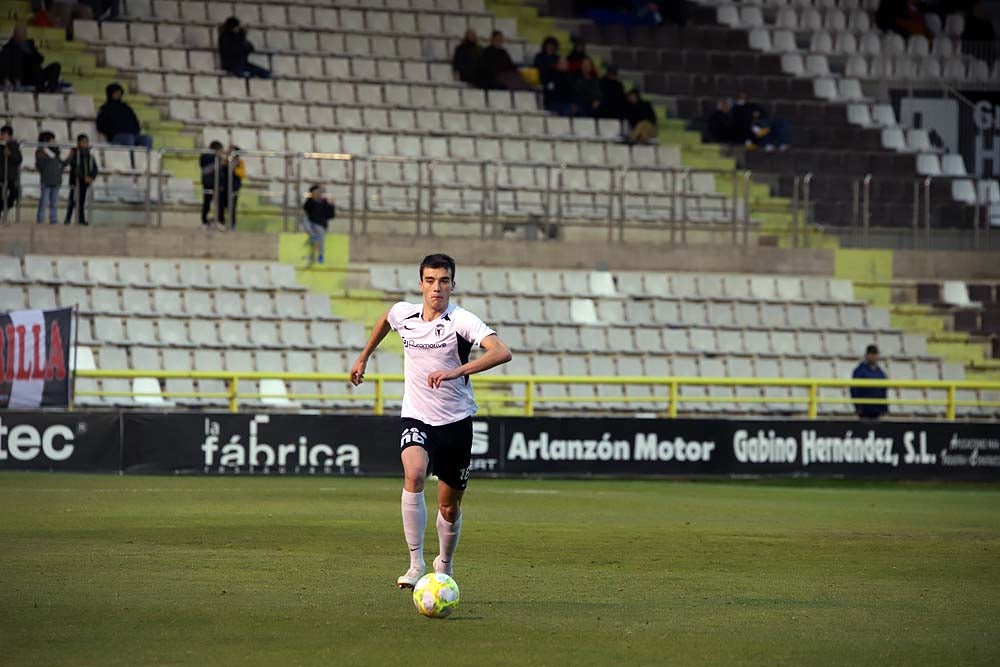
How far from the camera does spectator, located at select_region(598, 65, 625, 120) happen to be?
109 ft

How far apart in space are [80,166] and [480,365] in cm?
1813

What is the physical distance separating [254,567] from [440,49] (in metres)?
22.6

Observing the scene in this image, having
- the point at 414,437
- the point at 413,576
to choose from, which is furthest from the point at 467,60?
the point at 413,576

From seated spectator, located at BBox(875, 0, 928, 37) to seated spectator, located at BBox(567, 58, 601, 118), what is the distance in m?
8.02

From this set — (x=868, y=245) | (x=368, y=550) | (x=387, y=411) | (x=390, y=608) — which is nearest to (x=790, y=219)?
(x=868, y=245)

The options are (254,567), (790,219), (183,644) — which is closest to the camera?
(183,644)

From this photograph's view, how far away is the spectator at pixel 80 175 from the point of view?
2628 cm

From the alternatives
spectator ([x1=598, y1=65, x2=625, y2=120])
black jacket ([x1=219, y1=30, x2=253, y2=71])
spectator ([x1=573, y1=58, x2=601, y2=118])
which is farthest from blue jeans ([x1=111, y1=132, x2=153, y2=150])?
spectator ([x1=598, y1=65, x2=625, y2=120])

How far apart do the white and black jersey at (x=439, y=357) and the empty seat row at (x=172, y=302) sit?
16.5 metres

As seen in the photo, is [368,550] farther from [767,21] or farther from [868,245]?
[767,21]

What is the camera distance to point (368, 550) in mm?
13180

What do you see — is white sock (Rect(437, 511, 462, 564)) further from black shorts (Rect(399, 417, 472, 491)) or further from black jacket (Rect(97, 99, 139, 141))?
black jacket (Rect(97, 99, 139, 141))

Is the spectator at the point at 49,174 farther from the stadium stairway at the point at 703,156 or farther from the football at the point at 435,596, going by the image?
the football at the point at 435,596

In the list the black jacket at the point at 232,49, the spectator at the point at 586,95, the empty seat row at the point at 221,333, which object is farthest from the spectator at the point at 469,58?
the empty seat row at the point at 221,333
